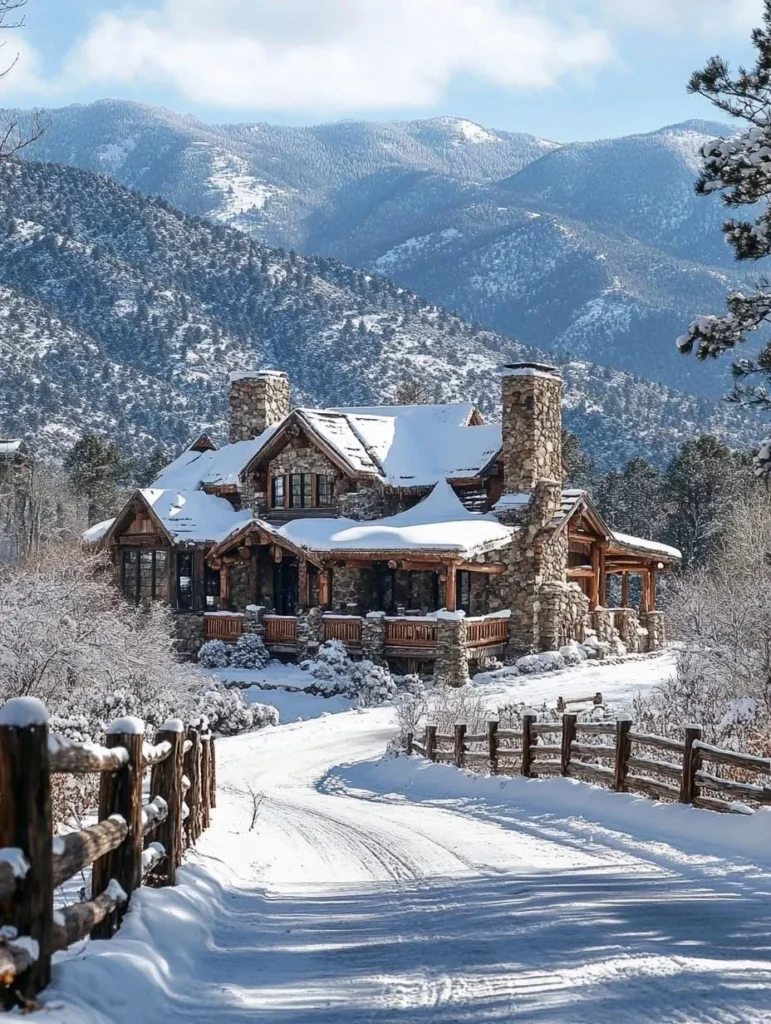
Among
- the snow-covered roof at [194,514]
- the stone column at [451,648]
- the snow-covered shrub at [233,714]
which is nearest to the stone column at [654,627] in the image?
the stone column at [451,648]

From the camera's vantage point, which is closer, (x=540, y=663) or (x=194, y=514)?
(x=540, y=663)

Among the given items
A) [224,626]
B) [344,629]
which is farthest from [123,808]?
[224,626]

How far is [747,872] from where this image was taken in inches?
423

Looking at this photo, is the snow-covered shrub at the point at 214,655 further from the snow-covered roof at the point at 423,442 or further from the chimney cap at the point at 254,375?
the chimney cap at the point at 254,375

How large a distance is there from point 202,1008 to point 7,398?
92.1 m

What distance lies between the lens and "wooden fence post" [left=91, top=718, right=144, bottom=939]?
7051 millimetres

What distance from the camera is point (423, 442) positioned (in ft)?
143

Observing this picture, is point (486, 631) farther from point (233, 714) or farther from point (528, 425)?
point (233, 714)

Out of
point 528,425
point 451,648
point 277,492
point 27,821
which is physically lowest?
point 451,648

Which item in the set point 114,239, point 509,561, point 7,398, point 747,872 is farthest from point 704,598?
point 114,239

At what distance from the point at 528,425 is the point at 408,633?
795cm

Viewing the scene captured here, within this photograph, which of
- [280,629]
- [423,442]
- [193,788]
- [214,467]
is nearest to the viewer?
[193,788]

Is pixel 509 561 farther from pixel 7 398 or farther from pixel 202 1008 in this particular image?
pixel 7 398

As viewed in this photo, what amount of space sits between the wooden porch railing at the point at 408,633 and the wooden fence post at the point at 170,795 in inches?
1073
